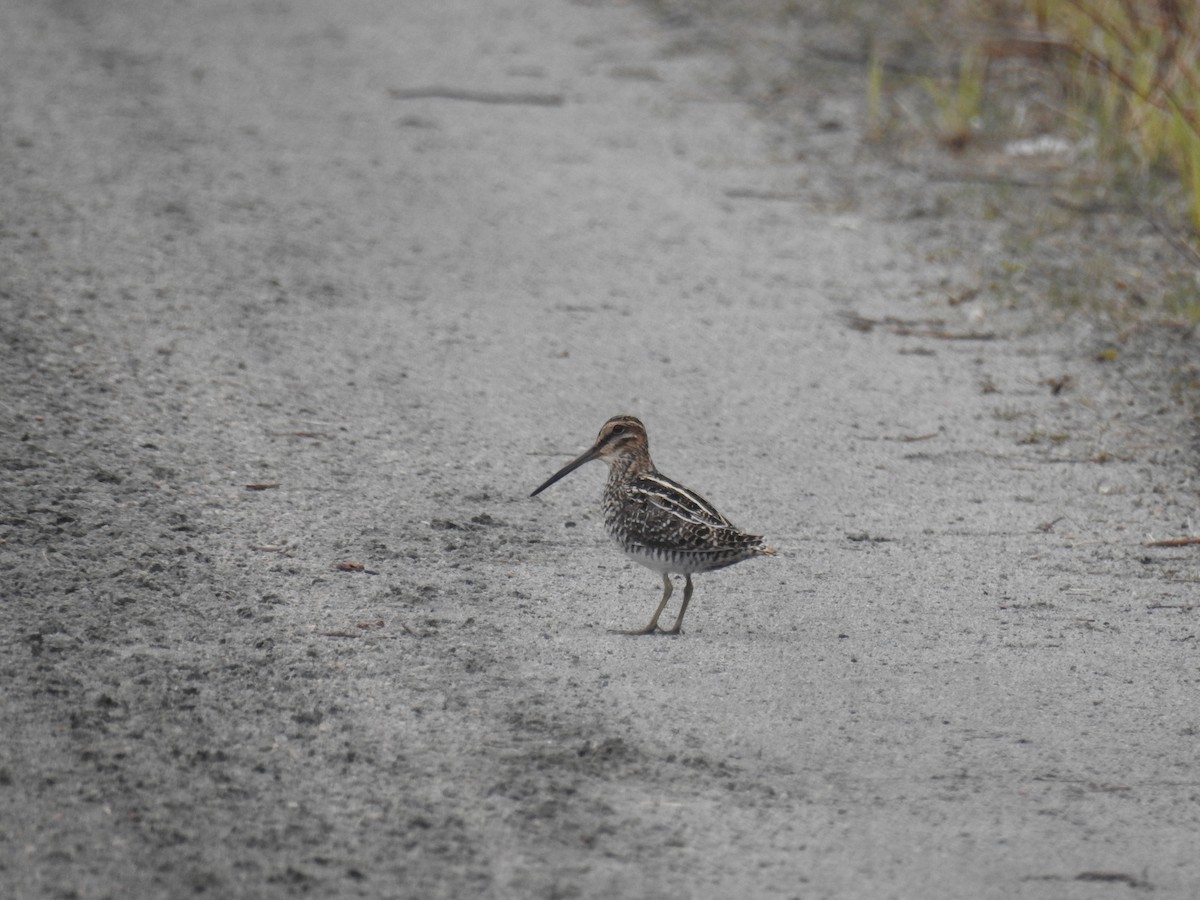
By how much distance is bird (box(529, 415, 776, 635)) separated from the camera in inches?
198

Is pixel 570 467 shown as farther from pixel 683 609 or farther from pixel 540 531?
pixel 683 609

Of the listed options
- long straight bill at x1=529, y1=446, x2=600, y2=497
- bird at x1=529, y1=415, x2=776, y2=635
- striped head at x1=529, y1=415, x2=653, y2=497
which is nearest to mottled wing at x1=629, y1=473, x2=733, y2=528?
bird at x1=529, y1=415, x2=776, y2=635

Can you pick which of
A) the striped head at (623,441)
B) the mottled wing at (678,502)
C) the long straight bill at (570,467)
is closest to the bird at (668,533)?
the mottled wing at (678,502)

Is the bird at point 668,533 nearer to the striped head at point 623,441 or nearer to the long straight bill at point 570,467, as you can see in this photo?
the striped head at point 623,441

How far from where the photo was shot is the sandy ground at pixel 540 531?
388 cm

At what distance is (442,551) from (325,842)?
1.86m

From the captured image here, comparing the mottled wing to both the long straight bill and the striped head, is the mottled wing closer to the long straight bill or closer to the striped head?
the striped head

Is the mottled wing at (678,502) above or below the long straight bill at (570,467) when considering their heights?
above

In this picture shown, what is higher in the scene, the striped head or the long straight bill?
the striped head

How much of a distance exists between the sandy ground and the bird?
20 cm

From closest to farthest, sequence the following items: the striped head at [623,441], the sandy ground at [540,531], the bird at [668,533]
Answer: the sandy ground at [540,531]
the bird at [668,533]
the striped head at [623,441]

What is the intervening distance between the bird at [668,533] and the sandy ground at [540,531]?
20 cm

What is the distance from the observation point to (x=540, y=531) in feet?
19.0

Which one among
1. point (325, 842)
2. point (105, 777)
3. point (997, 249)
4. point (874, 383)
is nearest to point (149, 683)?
point (105, 777)
